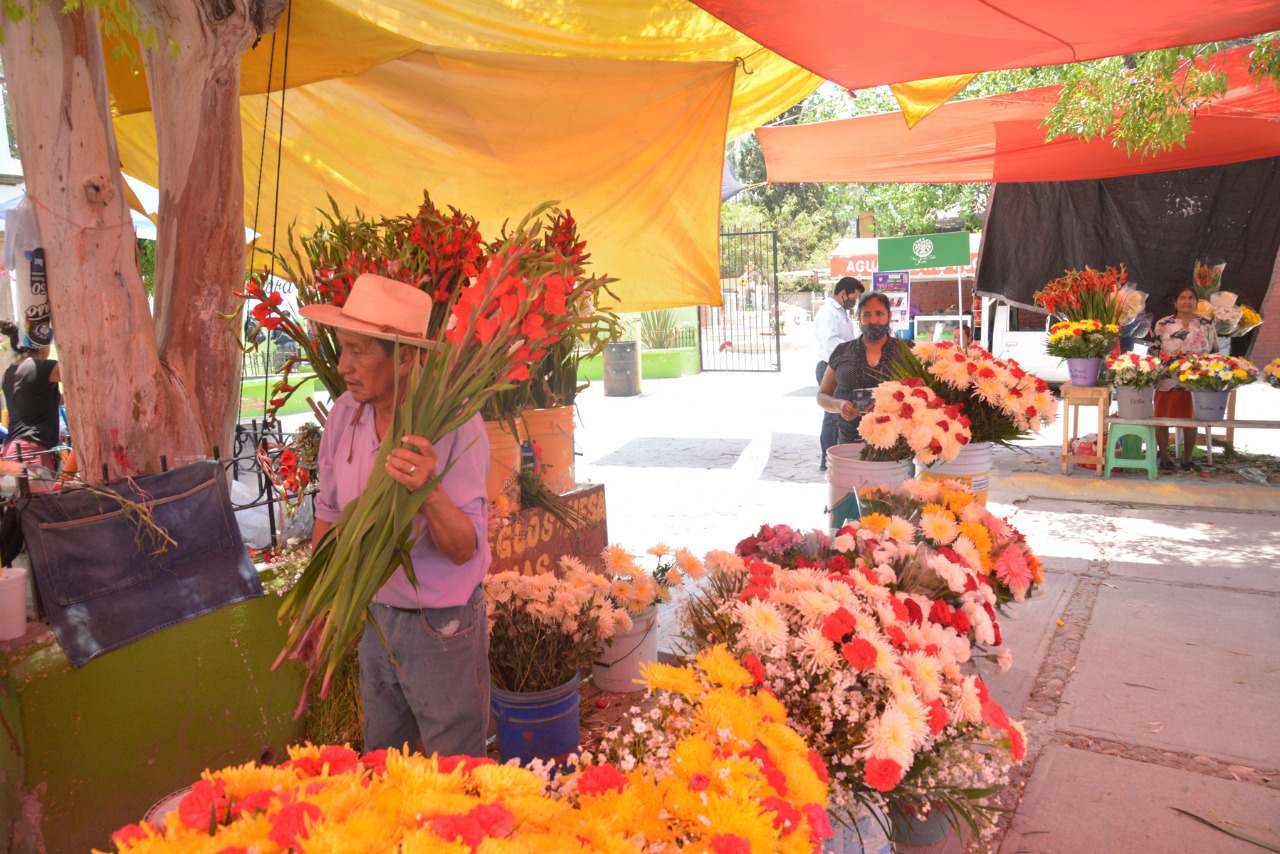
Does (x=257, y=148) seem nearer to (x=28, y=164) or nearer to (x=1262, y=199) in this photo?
(x=28, y=164)

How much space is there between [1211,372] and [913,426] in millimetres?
5166

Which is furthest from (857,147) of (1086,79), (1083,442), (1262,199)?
(1262,199)

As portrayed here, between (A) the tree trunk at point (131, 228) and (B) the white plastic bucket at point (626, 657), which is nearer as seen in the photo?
(A) the tree trunk at point (131, 228)

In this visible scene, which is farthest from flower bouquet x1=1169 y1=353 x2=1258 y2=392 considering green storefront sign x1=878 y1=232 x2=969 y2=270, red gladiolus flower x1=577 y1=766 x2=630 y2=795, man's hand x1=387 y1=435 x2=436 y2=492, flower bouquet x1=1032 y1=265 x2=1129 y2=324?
red gladiolus flower x1=577 y1=766 x2=630 y2=795

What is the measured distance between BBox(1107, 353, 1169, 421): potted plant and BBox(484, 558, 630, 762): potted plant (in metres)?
6.14

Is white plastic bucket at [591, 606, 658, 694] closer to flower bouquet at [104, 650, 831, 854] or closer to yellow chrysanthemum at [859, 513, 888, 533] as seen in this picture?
yellow chrysanthemum at [859, 513, 888, 533]

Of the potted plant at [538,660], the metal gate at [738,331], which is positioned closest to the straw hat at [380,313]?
the potted plant at [538,660]

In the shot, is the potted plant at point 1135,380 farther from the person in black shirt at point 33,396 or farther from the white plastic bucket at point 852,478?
the person in black shirt at point 33,396

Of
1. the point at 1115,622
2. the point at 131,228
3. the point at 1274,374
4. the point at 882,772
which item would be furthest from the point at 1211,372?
the point at 131,228

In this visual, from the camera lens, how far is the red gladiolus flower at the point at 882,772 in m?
1.40

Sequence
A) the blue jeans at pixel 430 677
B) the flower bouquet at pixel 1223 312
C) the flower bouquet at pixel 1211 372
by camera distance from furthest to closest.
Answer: the flower bouquet at pixel 1223 312 → the flower bouquet at pixel 1211 372 → the blue jeans at pixel 430 677

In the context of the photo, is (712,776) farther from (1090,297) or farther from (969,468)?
(1090,297)

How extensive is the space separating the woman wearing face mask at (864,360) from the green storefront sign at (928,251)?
9303mm

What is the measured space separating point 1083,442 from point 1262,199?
3.04 m
